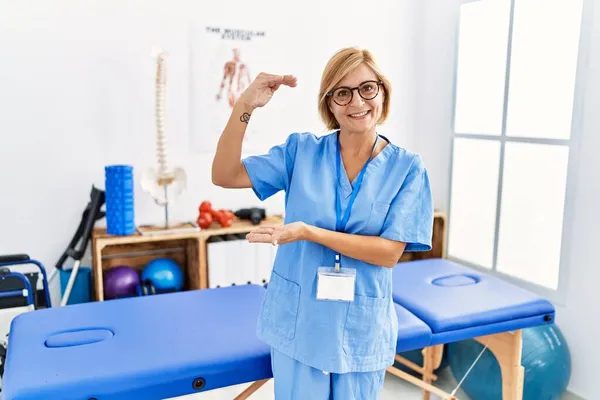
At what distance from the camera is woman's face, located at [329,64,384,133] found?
4.78 feet

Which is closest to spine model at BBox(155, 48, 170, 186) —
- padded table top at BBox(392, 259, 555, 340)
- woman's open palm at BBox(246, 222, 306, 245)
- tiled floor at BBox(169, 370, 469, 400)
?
tiled floor at BBox(169, 370, 469, 400)

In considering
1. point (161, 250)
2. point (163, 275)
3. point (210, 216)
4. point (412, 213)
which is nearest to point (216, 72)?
point (210, 216)

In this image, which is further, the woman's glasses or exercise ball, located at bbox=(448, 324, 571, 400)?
exercise ball, located at bbox=(448, 324, 571, 400)

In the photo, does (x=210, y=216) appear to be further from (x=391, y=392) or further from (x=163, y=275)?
(x=391, y=392)

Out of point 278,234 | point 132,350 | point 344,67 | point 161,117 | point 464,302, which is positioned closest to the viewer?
point 278,234

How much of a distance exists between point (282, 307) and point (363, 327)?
0.74 feet

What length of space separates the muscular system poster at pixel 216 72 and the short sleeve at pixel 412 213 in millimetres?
1944

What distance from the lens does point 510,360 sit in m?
2.24

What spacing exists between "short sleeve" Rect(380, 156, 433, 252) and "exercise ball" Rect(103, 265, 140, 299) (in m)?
1.80

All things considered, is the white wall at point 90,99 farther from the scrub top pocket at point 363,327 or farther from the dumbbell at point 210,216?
the scrub top pocket at point 363,327

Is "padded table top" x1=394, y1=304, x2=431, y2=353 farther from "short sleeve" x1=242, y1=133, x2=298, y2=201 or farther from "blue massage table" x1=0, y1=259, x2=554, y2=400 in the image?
"short sleeve" x1=242, y1=133, x2=298, y2=201

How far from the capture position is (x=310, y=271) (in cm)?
151

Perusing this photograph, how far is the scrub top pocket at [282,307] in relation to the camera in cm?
153

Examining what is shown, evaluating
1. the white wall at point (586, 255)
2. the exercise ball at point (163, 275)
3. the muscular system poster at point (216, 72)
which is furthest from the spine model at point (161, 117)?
the white wall at point (586, 255)
